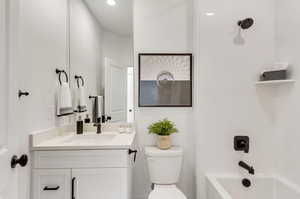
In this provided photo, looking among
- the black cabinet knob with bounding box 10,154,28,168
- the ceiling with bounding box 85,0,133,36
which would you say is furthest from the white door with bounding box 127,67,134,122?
the black cabinet knob with bounding box 10,154,28,168

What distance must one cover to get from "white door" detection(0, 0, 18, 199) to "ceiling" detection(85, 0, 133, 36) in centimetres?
137

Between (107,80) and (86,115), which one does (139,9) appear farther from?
(86,115)

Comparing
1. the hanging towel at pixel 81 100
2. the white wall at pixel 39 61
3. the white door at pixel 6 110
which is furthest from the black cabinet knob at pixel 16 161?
the hanging towel at pixel 81 100

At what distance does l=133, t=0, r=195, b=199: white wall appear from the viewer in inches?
94.7

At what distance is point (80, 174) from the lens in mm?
1683

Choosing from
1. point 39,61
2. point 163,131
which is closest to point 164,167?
point 163,131

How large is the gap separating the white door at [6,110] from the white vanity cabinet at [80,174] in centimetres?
54

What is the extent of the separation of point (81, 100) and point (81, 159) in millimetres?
814

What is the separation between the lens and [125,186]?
1.69 m

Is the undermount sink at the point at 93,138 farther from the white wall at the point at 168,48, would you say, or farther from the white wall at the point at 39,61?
the white wall at the point at 168,48

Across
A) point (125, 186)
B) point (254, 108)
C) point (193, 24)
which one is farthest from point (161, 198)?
point (193, 24)

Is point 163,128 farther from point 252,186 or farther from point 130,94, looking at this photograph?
point 252,186

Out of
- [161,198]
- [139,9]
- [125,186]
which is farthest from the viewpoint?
[139,9]

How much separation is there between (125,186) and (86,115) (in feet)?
3.31
